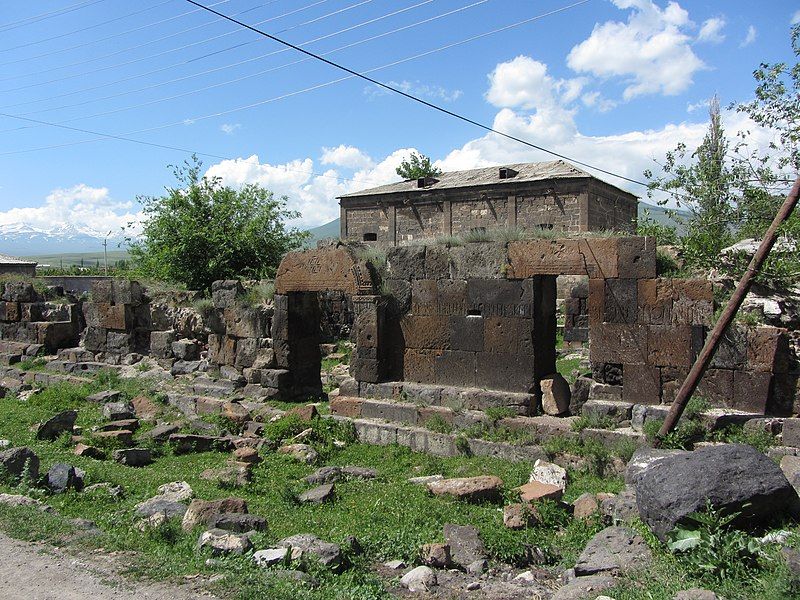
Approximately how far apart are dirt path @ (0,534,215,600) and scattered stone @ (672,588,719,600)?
305 cm

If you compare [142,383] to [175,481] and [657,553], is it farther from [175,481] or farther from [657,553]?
[657,553]

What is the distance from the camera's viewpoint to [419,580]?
4.97 m

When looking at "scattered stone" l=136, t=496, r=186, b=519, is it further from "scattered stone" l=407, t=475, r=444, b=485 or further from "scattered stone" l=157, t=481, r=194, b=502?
"scattered stone" l=407, t=475, r=444, b=485

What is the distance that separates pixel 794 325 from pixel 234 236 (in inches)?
610

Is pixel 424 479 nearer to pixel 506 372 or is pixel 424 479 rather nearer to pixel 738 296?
pixel 506 372

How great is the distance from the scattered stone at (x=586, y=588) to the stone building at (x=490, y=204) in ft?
69.4

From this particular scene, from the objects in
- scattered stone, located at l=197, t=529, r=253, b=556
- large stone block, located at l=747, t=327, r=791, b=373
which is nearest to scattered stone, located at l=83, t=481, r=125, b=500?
scattered stone, located at l=197, t=529, r=253, b=556

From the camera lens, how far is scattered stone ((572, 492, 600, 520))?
20.1ft

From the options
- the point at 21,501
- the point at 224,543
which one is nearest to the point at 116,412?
the point at 21,501

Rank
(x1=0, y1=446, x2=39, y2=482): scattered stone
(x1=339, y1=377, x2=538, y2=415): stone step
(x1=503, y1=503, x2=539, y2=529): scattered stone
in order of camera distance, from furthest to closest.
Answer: (x1=339, y1=377, x2=538, y2=415): stone step, (x1=0, y1=446, x2=39, y2=482): scattered stone, (x1=503, y1=503, x2=539, y2=529): scattered stone

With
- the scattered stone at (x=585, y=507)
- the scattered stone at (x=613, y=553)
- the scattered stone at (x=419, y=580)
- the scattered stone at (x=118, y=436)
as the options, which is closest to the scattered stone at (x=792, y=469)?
the scattered stone at (x=613, y=553)

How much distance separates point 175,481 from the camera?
25.0 feet

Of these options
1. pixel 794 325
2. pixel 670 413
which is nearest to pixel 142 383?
pixel 670 413

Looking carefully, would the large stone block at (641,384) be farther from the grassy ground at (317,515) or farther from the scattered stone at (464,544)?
the scattered stone at (464,544)
